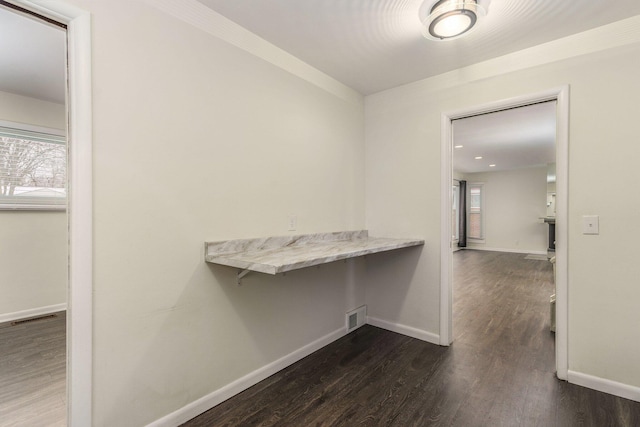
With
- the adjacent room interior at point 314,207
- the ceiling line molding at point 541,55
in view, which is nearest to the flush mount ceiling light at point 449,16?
the adjacent room interior at point 314,207

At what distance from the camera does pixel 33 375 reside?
6.95 ft

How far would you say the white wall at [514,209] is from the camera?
834 centimetres

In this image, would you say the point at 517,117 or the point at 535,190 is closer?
the point at 517,117

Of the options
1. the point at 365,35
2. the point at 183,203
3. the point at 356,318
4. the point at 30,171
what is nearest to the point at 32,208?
the point at 30,171

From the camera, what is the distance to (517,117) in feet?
12.9

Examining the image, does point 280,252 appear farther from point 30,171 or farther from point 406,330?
point 30,171

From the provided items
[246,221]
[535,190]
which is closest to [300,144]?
[246,221]

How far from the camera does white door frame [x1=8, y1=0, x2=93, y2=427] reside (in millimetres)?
1321

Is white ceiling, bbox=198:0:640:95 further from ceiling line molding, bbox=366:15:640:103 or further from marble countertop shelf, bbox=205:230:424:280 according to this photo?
marble countertop shelf, bbox=205:230:424:280

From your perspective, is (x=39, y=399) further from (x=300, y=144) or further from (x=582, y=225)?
(x=582, y=225)

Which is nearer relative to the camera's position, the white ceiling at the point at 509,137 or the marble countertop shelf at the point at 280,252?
the marble countertop shelf at the point at 280,252

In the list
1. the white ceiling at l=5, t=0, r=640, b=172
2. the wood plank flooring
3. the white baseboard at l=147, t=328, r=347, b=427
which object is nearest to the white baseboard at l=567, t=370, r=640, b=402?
the white baseboard at l=147, t=328, r=347, b=427

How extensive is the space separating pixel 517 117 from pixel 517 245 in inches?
238

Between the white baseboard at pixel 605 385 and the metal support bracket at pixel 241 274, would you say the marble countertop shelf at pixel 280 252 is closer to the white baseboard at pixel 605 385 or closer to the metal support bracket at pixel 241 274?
the metal support bracket at pixel 241 274
